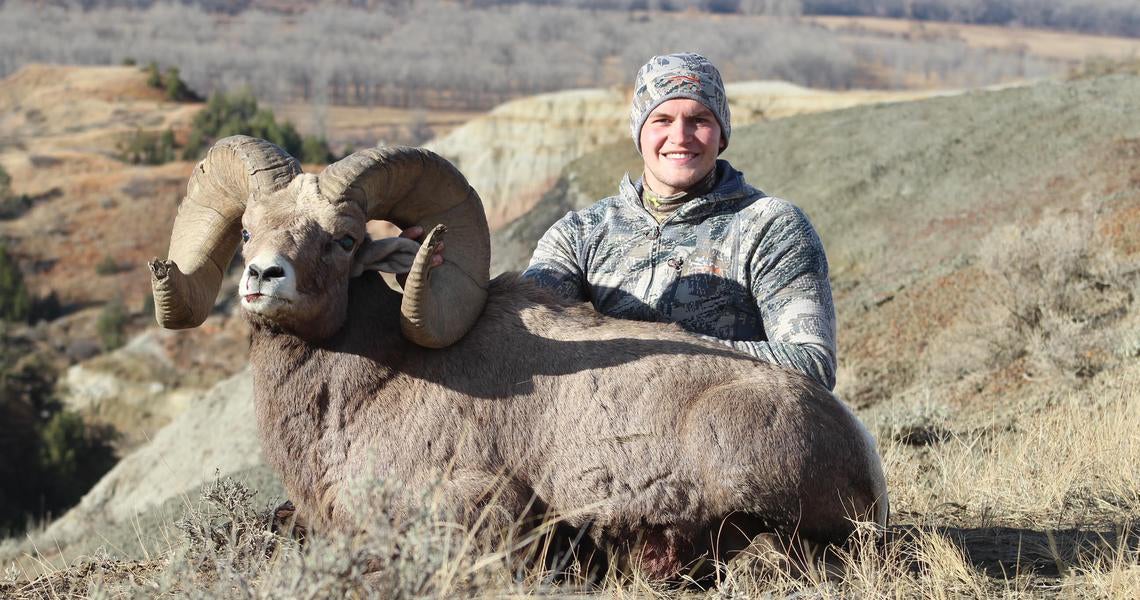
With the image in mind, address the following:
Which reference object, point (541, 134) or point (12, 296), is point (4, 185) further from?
point (541, 134)

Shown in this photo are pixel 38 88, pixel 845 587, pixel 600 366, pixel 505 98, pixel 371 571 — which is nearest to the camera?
pixel 371 571

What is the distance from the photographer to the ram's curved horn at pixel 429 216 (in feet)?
16.7

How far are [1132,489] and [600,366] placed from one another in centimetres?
344

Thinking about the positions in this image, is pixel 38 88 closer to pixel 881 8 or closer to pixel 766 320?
pixel 881 8

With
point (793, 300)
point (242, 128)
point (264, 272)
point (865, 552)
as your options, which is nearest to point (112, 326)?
point (242, 128)

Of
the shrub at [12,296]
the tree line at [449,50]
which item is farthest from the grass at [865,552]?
the tree line at [449,50]

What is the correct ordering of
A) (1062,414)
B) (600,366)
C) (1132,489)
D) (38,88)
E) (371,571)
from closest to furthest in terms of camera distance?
(371,571) → (600,366) → (1132,489) → (1062,414) → (38,88)

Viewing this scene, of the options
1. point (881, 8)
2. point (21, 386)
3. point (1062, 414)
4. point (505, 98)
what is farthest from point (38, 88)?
point (1062, 414)

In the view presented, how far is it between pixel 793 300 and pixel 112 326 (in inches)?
2448

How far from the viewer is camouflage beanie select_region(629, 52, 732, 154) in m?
5.92

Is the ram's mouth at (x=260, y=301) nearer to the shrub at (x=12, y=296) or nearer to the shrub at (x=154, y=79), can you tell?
the shrub at (x=12, y=296)

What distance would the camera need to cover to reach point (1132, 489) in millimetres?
6453

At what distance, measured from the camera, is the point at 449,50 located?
167250 mm

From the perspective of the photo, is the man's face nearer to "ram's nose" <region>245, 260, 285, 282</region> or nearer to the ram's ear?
the ram's ear
